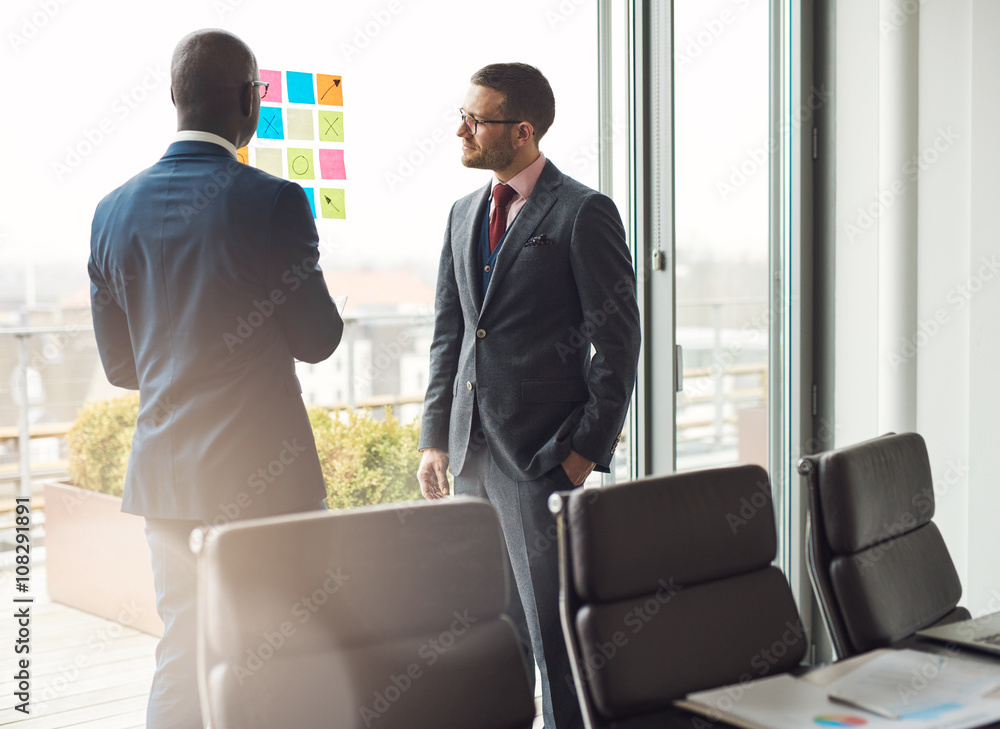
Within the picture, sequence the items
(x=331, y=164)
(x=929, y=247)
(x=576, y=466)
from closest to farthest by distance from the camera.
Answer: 1. (x=576, y=466)
2. (x=331, y=164)
3. (x=929, y=247)

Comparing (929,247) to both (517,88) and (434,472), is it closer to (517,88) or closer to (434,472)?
(517,88)

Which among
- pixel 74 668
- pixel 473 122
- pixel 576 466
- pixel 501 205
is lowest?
pixel 74 668

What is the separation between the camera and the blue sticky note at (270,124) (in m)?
2.34

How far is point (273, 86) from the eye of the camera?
238 cm

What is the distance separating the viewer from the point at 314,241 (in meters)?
1.82

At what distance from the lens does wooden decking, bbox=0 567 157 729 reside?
102 inches

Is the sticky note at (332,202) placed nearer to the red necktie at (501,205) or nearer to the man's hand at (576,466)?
the red necktie at (501,205)

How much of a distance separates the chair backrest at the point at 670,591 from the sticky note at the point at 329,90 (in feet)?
4.95

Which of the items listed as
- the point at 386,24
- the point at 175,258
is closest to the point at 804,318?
the point at 386,24

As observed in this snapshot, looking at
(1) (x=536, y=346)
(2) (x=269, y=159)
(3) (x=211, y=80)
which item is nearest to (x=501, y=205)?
(1) (x=536, y=346)

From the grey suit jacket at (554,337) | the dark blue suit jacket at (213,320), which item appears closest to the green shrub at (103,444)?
the dark blue suit jacket at (213,320)

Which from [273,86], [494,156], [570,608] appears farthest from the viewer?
[273,86]

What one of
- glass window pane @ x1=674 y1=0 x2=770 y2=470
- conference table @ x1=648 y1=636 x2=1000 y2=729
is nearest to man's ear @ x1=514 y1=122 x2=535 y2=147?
glass window pane @ x1=674 y1=0 x2=770 y2=470

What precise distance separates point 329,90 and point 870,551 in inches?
70.3
